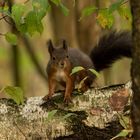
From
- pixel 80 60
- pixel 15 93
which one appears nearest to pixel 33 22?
pixel 15 93

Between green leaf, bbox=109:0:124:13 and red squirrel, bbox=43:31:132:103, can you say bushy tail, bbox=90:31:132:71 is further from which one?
green leaf, bbox=109:0:124:13

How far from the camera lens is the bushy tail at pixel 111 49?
14.2 ft

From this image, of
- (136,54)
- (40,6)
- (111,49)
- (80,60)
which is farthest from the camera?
(111,49)

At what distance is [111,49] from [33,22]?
68.8 inches

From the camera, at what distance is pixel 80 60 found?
4.05 m

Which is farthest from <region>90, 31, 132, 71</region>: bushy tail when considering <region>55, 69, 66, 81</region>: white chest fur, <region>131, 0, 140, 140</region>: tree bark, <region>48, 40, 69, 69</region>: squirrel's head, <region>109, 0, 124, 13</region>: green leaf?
<region>131, 0, 140, 140</region>: tree bark

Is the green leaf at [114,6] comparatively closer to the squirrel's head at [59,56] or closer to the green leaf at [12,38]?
the green leaf at [12,38]

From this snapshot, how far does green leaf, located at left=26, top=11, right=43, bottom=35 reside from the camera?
276 cm

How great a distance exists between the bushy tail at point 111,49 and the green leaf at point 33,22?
155cm

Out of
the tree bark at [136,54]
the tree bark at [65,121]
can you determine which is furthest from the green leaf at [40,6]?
the tree bark at [136,54]

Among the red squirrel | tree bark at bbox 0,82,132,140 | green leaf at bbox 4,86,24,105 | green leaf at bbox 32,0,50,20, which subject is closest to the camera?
green leaf at bbox 32,0,50,20

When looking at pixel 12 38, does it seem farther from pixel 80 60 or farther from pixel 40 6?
pixel 80 60

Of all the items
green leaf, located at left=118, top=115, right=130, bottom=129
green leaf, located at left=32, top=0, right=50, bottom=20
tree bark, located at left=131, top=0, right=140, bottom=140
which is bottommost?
green leaf, located at left=118, top=115, right=130, bottom=129

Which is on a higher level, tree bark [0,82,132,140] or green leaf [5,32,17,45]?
green leaf [5,32,17,45]
